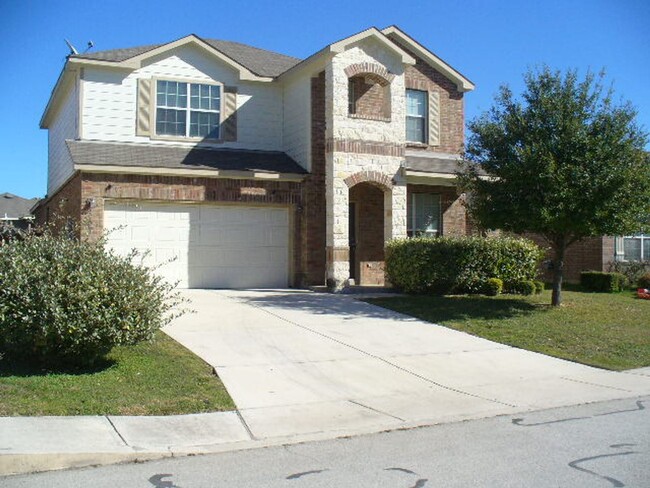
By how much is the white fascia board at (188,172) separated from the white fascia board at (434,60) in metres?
5.83

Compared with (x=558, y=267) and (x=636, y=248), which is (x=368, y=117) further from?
(x=636, y=248)

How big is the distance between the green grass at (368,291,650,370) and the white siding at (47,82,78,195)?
31.0ft

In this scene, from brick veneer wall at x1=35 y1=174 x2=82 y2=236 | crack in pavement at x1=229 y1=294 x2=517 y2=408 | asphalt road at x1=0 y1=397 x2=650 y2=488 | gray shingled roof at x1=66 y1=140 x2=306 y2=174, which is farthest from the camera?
gray shingled roof at x1=66 y1=140 x2=306 y2=174

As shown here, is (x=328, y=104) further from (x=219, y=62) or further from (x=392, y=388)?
(x=392, y=388)

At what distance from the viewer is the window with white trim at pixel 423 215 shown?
66.2ft

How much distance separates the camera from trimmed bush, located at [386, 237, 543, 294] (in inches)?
641

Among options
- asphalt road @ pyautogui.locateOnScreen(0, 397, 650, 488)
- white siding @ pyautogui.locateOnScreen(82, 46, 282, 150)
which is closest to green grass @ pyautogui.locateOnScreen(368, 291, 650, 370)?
asphalt road @ pyautogui.locateOnScreen(0, 397, 650, 488)

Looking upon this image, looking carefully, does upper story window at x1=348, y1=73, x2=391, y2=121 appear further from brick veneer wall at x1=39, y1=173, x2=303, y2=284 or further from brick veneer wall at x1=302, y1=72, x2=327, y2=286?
brick veneer wall at x1=39, y1=173, x2=303, y2=284

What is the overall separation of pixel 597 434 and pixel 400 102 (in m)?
12.6

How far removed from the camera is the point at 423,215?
67.0 ft

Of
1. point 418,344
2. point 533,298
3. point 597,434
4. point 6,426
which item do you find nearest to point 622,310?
point 533,298

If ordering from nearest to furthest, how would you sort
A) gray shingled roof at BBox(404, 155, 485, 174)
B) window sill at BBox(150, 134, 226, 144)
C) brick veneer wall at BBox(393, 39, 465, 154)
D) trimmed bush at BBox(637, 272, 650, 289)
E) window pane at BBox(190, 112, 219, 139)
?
1. window sill at BBox(150, 134, 226, 144)
2. window pane at BBox(190, 112, 219, 139)
3. gray shingled roof at BBox(404, 155, 485, 174)
4. brick veneer wall at BBox(393, 39, 465, 154)
5. trimmed bush at BBox(637, 272, 650, 289)

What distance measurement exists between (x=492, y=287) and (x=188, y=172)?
26.1 feet

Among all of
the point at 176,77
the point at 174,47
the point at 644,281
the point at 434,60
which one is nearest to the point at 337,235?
the point at 176,77
